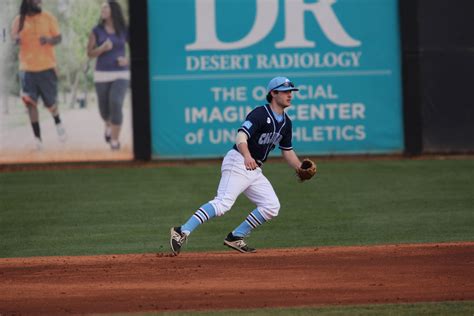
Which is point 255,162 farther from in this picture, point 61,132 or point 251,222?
point 61,132

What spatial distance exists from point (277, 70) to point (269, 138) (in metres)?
11.0

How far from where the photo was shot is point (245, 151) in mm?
10891

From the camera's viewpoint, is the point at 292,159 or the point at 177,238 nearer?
the point at 177,238

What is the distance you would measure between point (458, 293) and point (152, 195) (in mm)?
8962

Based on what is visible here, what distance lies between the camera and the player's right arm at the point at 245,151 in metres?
10.8

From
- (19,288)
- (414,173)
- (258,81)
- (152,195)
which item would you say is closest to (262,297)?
(19,288)

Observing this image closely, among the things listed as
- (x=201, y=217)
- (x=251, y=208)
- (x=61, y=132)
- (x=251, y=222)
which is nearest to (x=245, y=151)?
(x=201, y=217)

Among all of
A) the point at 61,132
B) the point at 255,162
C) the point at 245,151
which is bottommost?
the point at 61,132

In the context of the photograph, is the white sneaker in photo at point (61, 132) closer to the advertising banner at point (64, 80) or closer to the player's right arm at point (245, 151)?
the advertising banner at point (64, 80)

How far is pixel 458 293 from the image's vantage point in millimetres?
9398

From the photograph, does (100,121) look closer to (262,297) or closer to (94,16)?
(94,16)

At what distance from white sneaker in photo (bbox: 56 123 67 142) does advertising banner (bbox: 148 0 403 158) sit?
181 cm

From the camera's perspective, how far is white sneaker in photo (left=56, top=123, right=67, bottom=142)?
22.3m

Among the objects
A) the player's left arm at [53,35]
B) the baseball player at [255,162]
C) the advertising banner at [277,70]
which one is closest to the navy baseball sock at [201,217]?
the baseball player at [255,162]
